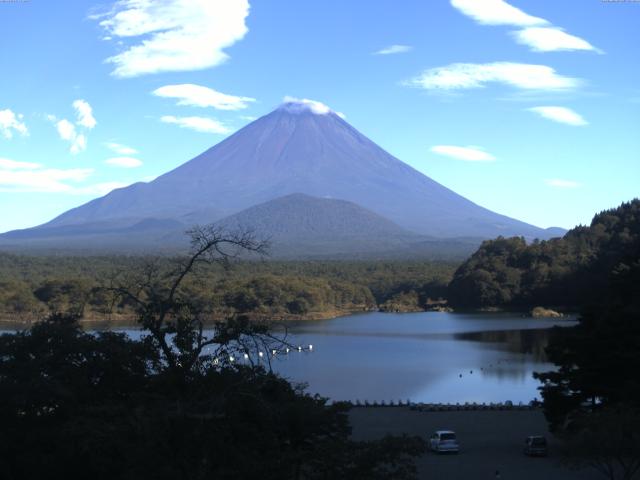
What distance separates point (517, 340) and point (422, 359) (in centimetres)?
572

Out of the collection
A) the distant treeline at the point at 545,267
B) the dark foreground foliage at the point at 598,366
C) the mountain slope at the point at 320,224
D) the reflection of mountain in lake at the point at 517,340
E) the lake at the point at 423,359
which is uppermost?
the mountain slope at the point at 320,224

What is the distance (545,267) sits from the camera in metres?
52.6

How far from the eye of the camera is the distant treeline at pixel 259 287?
4388 cm

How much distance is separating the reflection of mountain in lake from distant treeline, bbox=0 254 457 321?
9.37 meters

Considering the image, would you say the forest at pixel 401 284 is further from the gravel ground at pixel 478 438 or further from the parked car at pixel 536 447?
the parked car at pixel 536 447

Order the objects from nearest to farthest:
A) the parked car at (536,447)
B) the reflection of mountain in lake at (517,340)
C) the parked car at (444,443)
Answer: the parked car at (536,447) → the parked car at (444,443) → the reflection of mountain in lake at (517,340)

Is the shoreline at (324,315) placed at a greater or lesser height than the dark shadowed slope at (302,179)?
lesser

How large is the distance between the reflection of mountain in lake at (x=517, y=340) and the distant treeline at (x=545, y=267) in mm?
9805

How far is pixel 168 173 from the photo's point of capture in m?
167

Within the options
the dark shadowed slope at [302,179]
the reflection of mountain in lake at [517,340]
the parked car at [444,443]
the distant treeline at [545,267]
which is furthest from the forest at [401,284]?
the dark shadowed slope at [302,179]

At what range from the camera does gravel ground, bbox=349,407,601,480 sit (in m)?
11.2

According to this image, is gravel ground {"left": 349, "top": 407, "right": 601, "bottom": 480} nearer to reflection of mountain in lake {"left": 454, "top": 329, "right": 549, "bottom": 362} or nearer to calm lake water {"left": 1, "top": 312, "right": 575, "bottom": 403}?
calm lake water {"left": 1, "top": 312, "right": 575, "bottom": 403}

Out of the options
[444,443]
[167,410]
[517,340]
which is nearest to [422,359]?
[517,340]

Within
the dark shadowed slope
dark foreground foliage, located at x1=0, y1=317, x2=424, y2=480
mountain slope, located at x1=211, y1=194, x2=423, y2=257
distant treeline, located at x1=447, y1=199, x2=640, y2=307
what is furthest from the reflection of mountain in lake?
the dark shadowed slope
